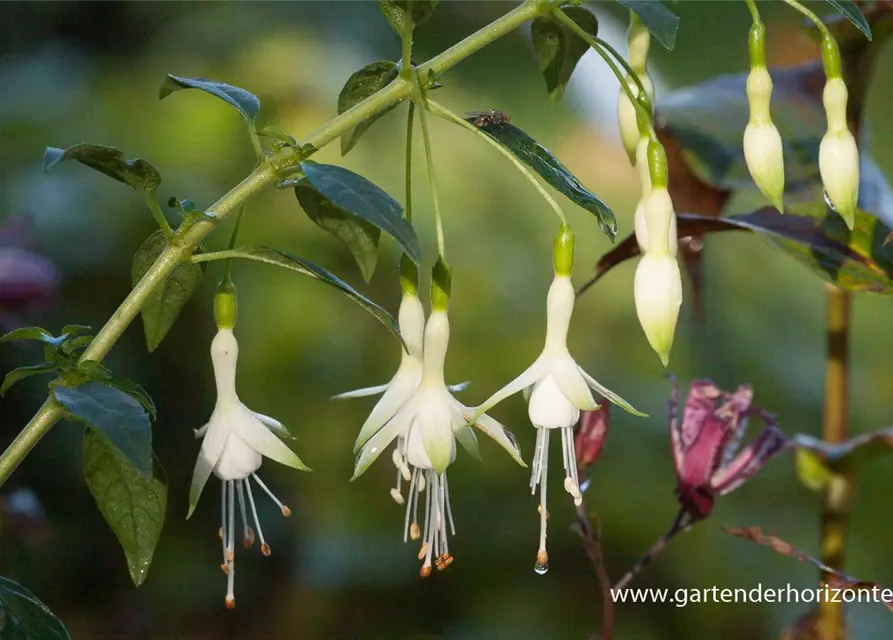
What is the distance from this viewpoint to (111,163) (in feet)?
1.43

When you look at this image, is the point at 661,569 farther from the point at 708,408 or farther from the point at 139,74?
the point at 139,74

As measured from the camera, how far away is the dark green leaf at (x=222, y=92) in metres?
0.46

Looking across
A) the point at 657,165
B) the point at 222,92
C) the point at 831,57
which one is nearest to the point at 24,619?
the point at 222,92

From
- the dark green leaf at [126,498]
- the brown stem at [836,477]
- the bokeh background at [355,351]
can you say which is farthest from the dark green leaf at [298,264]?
the bokeh background at [355,351]

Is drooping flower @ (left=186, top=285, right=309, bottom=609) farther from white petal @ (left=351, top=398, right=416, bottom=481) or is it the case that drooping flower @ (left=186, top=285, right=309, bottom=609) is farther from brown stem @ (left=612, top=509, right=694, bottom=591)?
brown stem @ (left=612, top=509, right=694, bottom=591)

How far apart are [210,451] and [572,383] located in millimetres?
201

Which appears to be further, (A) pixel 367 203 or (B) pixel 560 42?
(B) pixel 560 42

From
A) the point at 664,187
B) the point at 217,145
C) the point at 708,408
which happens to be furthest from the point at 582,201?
the point at 217,145

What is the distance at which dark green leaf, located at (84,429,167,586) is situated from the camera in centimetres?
49

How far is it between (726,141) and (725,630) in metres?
0.71

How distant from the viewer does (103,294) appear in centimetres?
122

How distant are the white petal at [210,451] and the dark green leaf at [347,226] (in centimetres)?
12

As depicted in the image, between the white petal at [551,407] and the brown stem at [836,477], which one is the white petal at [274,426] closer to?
the white petal at [551,407]

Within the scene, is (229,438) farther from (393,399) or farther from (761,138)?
(761,138)
